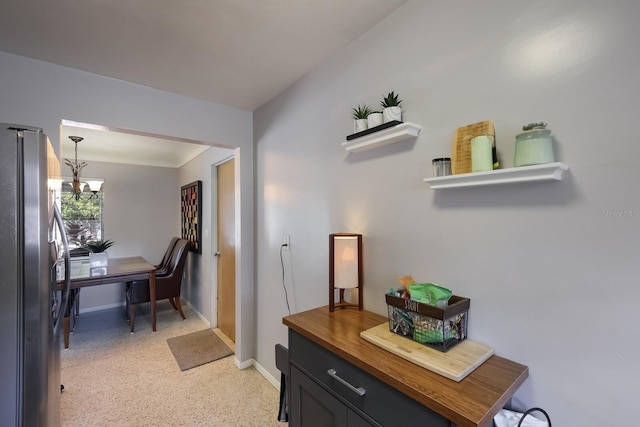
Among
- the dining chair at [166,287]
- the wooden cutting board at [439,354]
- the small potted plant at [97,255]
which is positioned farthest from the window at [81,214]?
the wooden cutting board at [439,354]

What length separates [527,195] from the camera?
98 centimetres

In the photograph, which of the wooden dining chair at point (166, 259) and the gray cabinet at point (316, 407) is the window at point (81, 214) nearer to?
the wooden dining chair at point (166, 259)

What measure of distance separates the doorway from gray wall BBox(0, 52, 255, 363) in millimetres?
565

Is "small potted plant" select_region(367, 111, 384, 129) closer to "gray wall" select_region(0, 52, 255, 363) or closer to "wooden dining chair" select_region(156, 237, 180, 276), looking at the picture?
"gray wall" select_region(0, 52, 255, 363)

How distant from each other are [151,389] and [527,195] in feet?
9.75

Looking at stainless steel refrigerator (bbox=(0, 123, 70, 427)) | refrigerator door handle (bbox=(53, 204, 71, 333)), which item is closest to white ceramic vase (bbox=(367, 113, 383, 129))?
stainless steel refrigerator (bbox=(0, 123, 70, 427))

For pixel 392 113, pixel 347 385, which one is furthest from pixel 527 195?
pixel 347 385

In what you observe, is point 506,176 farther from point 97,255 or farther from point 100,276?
point 97,255

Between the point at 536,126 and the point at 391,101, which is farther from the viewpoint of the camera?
the point at 391,101

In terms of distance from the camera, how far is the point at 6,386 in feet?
3.74

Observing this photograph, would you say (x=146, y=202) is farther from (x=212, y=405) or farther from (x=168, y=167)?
(x=212, y=405)

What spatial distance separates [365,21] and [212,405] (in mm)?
2773

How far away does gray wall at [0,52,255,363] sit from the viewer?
70.2 inches

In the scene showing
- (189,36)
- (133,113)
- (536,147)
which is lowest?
(536,147)
